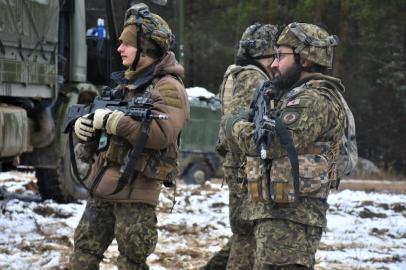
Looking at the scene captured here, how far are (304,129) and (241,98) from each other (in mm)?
1201

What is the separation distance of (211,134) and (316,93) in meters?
12.7

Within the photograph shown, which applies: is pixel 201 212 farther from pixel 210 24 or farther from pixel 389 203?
pixel 210 24

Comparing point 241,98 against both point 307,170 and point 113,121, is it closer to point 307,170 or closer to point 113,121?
point 113,121

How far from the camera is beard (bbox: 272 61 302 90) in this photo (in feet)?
12.7

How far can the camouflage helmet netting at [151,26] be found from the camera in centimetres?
423

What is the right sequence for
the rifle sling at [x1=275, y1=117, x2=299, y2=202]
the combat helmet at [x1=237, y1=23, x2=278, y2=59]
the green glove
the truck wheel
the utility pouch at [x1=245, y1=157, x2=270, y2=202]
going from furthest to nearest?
1. the truck wheel
2. the combat helmet at [x1=237, y1=23, x2=278, y2=59]
3. the green glove
4. the utility pouch at [x1=245, y1=157, x2=270, y2=202]
5. the rifle sling at [x1=275, y1=117, x2=299, y2=202]

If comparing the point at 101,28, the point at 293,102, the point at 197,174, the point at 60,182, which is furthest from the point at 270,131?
the point at 197,174

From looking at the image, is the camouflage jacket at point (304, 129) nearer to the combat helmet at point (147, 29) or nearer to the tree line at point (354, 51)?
the combat helmet at point (147, 29)

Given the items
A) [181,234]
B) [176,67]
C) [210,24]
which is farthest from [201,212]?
[210,24]

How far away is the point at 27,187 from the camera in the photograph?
36.0 ft

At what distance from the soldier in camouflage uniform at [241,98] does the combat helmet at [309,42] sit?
94 centimetres

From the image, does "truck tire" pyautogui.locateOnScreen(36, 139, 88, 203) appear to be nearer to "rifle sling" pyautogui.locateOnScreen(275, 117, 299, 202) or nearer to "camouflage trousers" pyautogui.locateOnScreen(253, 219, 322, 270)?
"camouflage trousers" pyautogui.locateOnScreen(253, 219, 322, 270)

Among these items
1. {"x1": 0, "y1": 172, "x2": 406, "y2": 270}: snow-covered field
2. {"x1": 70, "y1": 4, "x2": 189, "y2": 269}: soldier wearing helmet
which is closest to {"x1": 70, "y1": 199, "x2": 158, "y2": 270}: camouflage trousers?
{"x1": 70, "y1": 4, "x2": 189, "y2": 269}: soldier wearing helmet

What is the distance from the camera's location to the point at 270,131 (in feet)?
12.0
